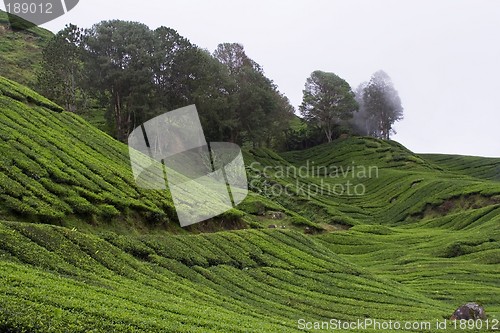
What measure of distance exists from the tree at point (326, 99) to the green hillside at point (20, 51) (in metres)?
64.2

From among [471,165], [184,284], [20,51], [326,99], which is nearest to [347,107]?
[326,99]

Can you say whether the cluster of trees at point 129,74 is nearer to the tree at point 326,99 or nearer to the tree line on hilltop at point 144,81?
the tree line on hilltop at point 144,81

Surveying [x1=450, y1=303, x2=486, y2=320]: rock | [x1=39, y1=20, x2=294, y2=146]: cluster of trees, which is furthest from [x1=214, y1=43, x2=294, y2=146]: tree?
[x1=450, y1=303, x2=486, y2=320]: rock

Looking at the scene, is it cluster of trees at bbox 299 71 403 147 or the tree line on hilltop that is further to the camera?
cluster of trees at bbox 299 71 403 147

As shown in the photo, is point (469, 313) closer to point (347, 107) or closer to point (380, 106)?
point (347, 107)

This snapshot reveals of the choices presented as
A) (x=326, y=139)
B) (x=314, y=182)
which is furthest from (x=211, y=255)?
(x=326, y=139)

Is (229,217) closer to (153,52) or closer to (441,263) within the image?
(441,263)

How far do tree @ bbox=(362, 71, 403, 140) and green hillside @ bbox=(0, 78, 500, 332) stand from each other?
238ft

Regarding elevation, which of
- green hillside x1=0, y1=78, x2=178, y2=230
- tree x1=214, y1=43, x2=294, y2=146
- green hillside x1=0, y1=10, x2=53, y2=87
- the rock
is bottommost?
the rock

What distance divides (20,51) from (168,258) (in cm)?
10154

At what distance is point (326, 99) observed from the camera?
392ft

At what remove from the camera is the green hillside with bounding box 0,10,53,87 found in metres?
91.0

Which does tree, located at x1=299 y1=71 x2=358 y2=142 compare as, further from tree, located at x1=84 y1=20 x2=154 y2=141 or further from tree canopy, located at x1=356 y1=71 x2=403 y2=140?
tree, located at x1=84 y1=20 x2=154 y2=141

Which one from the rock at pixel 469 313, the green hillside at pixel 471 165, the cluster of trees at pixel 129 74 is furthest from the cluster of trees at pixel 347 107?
the rock at pixel 469 313
